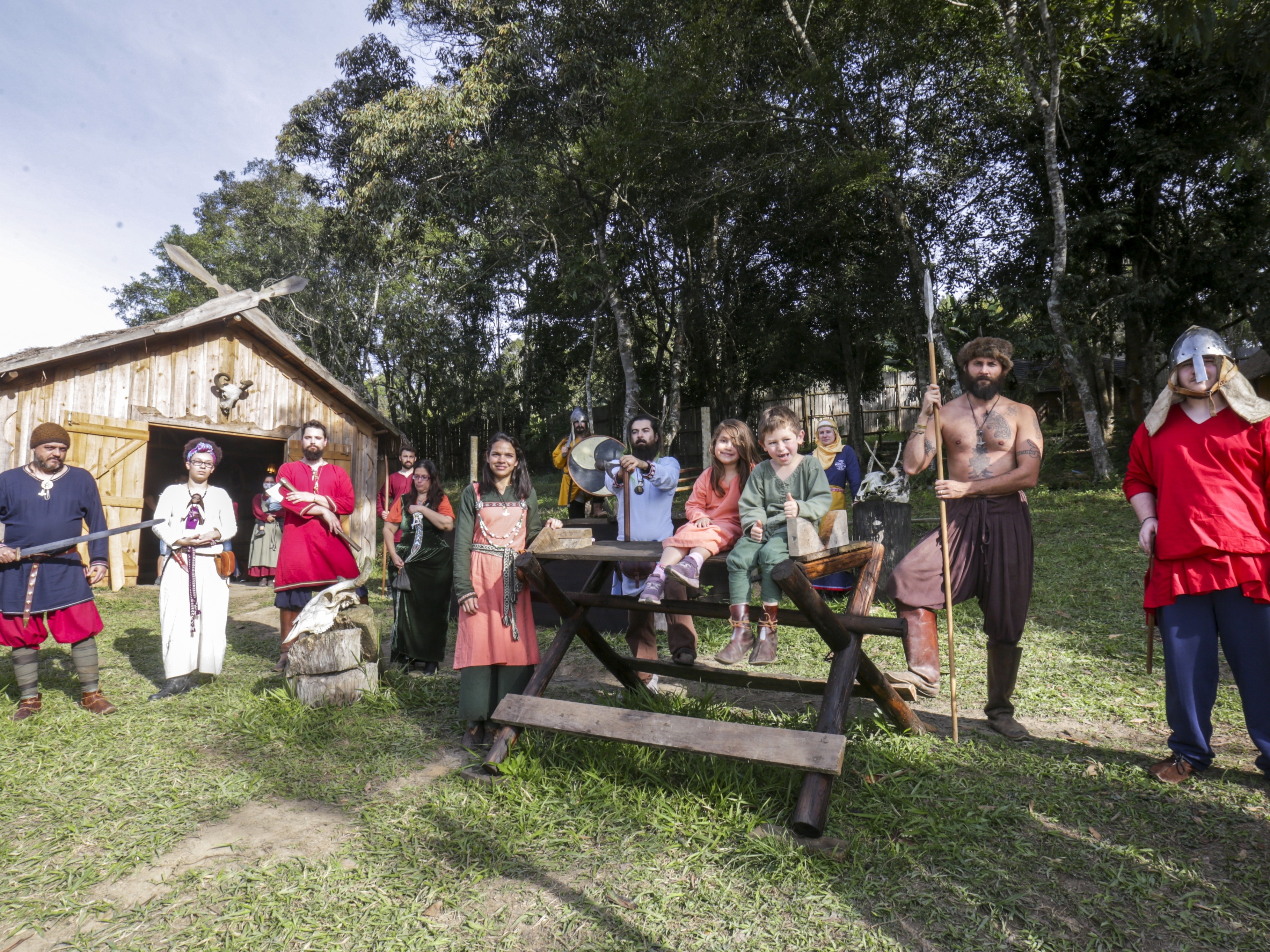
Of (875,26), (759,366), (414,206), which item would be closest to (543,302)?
(414,206)

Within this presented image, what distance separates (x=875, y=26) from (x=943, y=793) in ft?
41.7

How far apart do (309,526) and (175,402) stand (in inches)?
229

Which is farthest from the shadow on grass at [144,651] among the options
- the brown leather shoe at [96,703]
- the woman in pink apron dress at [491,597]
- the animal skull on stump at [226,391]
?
the animal skull on stump at [226,391]

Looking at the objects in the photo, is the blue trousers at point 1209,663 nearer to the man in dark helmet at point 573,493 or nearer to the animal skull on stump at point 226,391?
the man in dark helmet at point 573,493

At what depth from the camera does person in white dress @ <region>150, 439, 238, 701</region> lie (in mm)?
4961

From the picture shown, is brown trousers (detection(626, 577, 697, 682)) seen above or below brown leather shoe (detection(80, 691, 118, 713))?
above

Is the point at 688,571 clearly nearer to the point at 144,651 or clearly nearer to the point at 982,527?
the point at 982,527

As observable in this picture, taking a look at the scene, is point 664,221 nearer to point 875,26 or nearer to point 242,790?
point 875,26

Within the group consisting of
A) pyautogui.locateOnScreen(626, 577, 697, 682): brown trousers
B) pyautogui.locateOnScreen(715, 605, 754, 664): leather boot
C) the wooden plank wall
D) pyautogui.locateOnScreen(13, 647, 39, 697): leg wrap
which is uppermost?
the wooden plank wall

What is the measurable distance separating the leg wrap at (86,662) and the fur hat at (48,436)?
4.17ft

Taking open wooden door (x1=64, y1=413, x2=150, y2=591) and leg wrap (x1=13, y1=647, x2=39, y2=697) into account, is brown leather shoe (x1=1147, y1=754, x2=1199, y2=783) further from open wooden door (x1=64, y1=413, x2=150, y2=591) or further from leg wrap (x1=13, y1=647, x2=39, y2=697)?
open wooden door (x1=64, y1=413, x2=150, y2=591)

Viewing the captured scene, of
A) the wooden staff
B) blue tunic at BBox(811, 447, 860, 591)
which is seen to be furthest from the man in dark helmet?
blue tunic at BBox(811, 447, 860, 591)

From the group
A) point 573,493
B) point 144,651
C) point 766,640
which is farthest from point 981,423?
point 144,651

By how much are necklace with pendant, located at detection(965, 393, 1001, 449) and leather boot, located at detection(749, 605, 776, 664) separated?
1.34 meters
